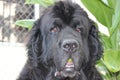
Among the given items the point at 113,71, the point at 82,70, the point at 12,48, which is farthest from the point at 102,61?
the point at 12,48

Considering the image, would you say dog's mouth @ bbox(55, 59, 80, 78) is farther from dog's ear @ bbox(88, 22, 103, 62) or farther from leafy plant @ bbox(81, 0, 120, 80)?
leafy plant @ bbox(81, 0, 120, 80)

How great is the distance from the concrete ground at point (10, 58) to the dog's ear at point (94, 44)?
140 inches

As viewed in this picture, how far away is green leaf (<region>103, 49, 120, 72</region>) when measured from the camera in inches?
141

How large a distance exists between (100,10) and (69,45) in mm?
1090

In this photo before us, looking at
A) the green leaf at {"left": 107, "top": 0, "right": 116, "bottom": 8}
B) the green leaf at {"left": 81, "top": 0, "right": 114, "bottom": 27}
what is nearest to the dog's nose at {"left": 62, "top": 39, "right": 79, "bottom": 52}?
the green leaf at {"left": 81, "top": 0, "right": 114, "bottom": 27}

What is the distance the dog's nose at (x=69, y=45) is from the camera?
310cm

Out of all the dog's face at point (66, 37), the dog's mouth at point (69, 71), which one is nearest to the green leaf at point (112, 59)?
the dog's face at point (66, 37)

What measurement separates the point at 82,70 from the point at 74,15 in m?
0.52

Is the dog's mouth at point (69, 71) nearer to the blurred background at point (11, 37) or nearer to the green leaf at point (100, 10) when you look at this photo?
the green leaf at point (100, 10)

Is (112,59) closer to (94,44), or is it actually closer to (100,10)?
(94,44)

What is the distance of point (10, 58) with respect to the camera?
23.4 feet

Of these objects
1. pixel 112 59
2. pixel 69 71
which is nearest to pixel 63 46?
pixel 69 71

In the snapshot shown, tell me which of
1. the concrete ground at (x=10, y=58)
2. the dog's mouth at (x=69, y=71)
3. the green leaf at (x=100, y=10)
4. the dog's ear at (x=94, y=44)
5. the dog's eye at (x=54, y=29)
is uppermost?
the green leaf at (x=100, y=10)

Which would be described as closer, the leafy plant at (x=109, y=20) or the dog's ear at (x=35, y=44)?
the dog's ear at (x=35, y=44)
